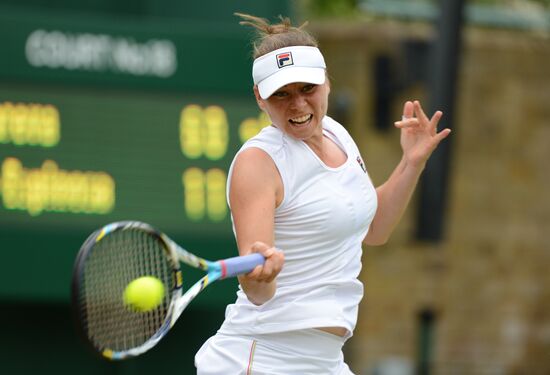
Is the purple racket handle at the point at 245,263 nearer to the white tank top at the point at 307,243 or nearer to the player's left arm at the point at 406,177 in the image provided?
the white tank top at the point at 307,243

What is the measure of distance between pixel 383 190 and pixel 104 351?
3.87 ft

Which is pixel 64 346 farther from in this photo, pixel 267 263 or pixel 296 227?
pixel 267 263

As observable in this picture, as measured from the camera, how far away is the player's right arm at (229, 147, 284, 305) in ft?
13.0

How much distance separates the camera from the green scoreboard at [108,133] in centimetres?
809

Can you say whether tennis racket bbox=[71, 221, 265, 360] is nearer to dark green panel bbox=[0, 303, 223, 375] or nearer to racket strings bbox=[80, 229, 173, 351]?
racket strings bbox=[80, 229, 173, 351]

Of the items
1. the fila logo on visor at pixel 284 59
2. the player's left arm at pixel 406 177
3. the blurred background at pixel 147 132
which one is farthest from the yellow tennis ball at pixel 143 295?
the blurred background at pixel 147 132

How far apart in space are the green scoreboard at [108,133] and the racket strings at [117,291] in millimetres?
3701

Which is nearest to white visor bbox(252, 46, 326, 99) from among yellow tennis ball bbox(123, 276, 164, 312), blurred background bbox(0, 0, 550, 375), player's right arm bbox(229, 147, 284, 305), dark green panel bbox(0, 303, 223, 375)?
player's right arm bbox(229, 147, 284, 305)

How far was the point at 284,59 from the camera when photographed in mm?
4141

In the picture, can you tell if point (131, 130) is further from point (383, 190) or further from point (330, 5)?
point (330, 5)

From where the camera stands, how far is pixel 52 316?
8844 millimetres

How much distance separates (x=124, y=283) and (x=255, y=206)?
591mm

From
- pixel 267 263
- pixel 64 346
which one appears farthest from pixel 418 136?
pixel 64 346

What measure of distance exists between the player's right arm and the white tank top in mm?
43
